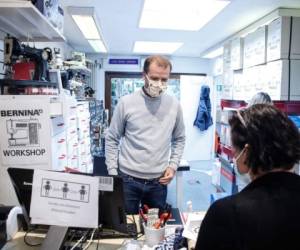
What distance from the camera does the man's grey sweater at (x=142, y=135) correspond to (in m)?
1.88

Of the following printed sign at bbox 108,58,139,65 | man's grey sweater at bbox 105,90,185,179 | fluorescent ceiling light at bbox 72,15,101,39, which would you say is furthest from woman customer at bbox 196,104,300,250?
printed sign at bbox 108,58,139,65

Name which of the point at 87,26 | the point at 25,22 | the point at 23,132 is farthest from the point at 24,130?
the point at 87,26

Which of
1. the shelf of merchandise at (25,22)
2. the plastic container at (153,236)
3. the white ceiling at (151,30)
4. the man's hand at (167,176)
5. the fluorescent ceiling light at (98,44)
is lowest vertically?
the plastic container at (153,236)

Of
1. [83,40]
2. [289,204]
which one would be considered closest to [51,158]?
[289,204]

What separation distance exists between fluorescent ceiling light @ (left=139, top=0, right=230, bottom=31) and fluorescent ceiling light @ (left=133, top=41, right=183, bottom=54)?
48.8 inches

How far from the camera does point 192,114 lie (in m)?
6.96

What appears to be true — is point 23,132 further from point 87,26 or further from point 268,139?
point 87,26

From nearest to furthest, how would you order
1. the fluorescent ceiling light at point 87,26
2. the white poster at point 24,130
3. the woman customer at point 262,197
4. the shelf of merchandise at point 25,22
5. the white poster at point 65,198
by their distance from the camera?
the woman customer at point 262,197 → the white poster at point 65,198 → the shelf of merchandise at point 25,22 → the white poster at point 24,130 → the fluorescent ceiling light at point 87,26

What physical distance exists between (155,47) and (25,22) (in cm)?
421

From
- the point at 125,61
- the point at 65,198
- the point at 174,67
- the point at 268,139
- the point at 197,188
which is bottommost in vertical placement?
the point at 197,188

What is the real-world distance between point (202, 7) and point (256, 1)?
56 cm

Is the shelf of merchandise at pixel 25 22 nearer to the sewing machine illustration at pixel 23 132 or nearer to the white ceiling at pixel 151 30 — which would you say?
the sewing machine illustration at pixel 23 132

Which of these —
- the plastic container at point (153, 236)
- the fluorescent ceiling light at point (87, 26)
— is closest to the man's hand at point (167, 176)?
A: the plastic container at point (153, 236)

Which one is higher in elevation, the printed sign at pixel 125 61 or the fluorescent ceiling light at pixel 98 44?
the fluorescent ceiling light at pixel 98 44
